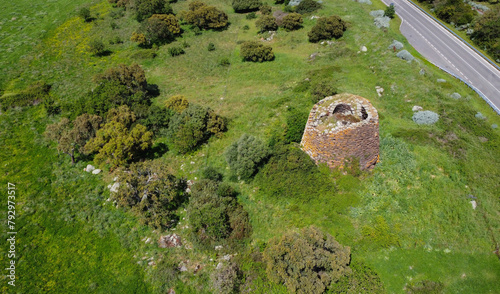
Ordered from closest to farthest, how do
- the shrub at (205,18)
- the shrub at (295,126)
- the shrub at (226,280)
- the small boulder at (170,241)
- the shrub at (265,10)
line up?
1. the shrub at (226,280)
2. the small boulder at (170,241)
3. the shrub at (295,126)
4. the shrub at (205,18)
5. the shrub at (265,10)

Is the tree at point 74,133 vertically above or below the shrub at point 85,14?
below

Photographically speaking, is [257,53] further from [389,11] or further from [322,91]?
[389,11]

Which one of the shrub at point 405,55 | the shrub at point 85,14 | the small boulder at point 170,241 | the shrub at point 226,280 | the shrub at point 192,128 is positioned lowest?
the small boulder at point 170,241

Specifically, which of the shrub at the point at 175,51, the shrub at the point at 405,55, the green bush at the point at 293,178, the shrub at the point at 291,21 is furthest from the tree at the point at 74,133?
the shrub at the point at 405,55

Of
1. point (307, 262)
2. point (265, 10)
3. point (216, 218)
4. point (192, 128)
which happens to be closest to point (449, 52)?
point (265, 10)

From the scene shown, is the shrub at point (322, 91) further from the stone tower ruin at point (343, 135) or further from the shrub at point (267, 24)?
the shrub at point (267, 24)

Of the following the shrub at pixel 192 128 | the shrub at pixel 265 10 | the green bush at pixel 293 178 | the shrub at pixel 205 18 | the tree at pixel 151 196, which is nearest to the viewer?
the tree at pixel 151 196

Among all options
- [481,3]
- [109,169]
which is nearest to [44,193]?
[109,169]

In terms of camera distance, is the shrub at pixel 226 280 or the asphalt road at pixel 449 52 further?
the asphalt road at pixel 449 52
